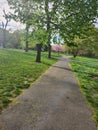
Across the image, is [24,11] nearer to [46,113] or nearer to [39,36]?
[39,36]

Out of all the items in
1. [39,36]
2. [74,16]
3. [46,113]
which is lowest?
[46,113]

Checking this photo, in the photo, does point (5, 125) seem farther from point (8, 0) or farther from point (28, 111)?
point (8, 0)

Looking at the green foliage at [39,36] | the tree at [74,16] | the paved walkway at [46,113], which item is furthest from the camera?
the green foliage at [39,36]

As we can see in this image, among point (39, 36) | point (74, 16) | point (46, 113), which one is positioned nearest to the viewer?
point (46, 113)

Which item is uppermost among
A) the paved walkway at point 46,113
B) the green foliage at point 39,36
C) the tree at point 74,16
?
the tree at point 74,16

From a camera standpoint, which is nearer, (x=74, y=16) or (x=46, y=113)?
(x=46, y=113)

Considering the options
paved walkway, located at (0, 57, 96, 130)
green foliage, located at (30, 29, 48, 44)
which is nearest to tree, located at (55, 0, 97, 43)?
green foliage, located at (30, 29, 48, 44)

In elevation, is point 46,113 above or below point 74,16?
below

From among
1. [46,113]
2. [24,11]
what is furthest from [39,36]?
[46,113]

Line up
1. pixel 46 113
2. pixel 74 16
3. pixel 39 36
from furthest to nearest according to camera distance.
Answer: pixel 39 36
pixel 74 16
pixel 46 113

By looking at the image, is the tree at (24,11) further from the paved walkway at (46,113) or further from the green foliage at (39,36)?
the paved walkway at (46,113)

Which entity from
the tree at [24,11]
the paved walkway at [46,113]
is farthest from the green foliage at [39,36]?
the paved walkway at [46,113]

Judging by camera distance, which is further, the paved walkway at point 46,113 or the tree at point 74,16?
the tree at point 74,16

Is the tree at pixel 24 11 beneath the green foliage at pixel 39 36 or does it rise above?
above
